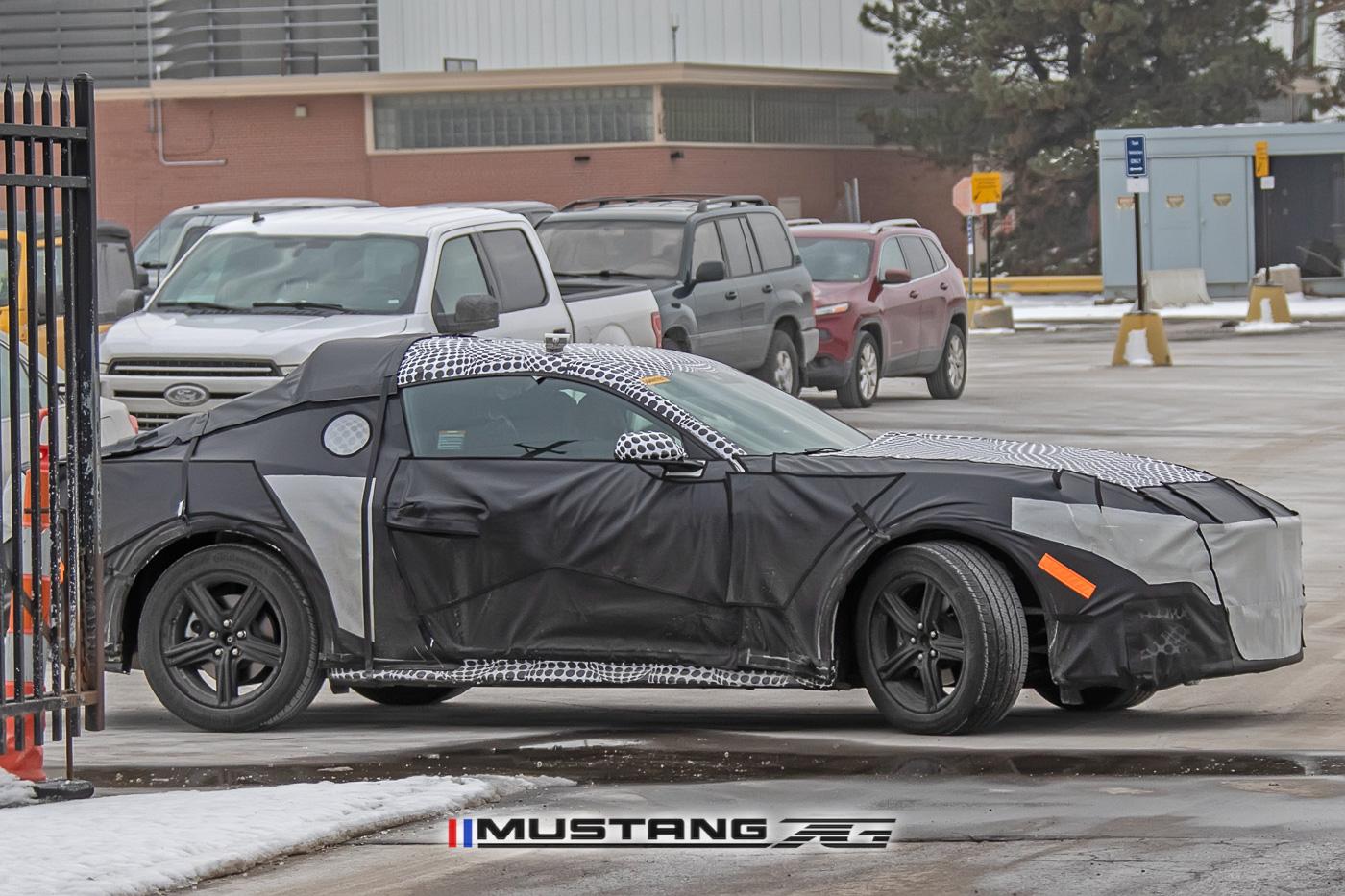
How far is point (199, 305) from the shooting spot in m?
15.4

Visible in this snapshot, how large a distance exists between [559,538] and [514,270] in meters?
7.98

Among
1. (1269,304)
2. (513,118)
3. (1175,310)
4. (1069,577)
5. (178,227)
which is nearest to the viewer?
(1069,577)

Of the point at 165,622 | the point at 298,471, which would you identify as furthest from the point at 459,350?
the point at 165,622

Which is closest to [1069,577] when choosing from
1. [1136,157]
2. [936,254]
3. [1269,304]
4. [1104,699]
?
[1104,699]

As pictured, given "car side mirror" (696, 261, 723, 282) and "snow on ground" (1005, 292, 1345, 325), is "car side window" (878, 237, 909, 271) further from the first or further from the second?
"snow on ground" (1005, 292, 1345, 325)

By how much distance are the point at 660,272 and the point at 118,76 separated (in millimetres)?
34910

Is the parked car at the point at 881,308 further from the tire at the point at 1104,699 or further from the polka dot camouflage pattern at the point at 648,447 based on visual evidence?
the polka dot camouflage pattern at the point at 648,447

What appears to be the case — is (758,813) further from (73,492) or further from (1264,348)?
(1264,348)

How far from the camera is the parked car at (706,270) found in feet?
67.4

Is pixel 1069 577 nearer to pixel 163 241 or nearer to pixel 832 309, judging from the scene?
pixel 832 309

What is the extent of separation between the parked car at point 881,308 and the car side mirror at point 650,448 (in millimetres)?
14693

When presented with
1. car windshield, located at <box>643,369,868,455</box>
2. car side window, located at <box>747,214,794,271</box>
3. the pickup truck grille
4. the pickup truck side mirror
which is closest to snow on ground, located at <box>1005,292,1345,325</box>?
car side window, located at <box>747,214,794,271</box>

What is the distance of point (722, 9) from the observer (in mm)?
54750

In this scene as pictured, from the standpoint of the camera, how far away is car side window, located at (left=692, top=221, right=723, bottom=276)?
68.6ft
